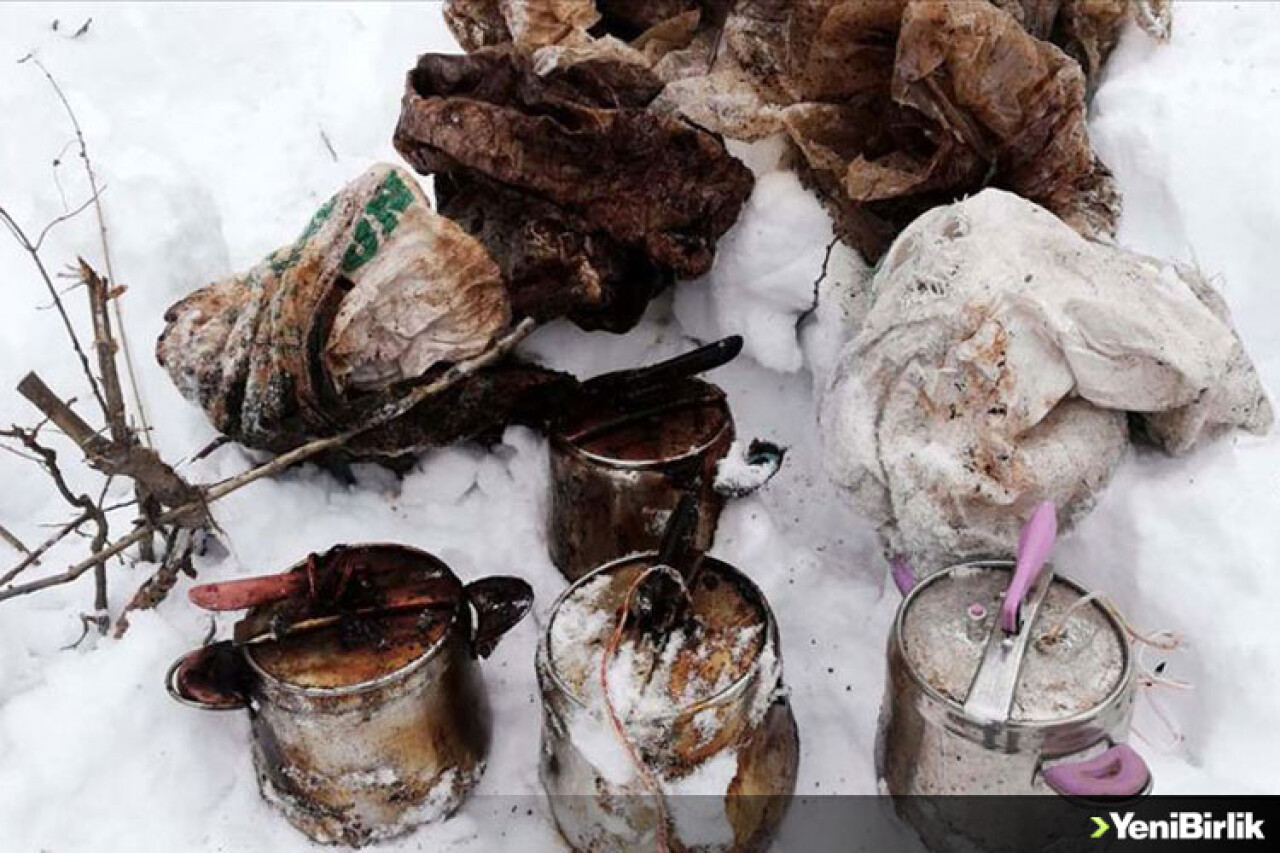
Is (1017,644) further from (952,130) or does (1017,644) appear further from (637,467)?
(952,130)

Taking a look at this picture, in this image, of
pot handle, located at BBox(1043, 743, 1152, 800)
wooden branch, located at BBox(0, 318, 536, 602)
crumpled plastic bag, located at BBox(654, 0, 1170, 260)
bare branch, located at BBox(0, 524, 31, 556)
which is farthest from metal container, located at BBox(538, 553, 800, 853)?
bare branch, located at BBox(0, 524, 31, 556)

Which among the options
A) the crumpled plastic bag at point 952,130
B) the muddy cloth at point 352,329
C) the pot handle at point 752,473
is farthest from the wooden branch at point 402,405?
the crumpled plastic bag at point 952,130

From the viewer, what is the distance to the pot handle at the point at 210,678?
1.84 m

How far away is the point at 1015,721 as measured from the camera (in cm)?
154

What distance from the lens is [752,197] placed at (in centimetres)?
239

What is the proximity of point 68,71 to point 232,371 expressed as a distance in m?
1.97

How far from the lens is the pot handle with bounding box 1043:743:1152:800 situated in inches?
59.5

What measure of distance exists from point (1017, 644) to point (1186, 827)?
1.36 feet

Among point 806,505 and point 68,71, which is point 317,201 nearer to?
point 68,71

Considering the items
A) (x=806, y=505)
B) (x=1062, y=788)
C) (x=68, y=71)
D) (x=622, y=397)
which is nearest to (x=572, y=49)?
(x=622, y=397)

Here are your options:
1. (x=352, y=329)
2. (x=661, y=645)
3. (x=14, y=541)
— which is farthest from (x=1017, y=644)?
(x=14, y=541)

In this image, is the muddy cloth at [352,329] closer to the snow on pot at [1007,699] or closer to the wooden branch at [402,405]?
the wooden branch at [402,405]

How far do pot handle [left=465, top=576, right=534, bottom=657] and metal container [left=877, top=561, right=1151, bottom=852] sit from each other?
0.67 meters

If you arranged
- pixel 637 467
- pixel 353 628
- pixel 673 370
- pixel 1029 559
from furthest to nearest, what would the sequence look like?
pixel 673 370
pixel 637 467
pixel 353 628
pixel 1029 559
